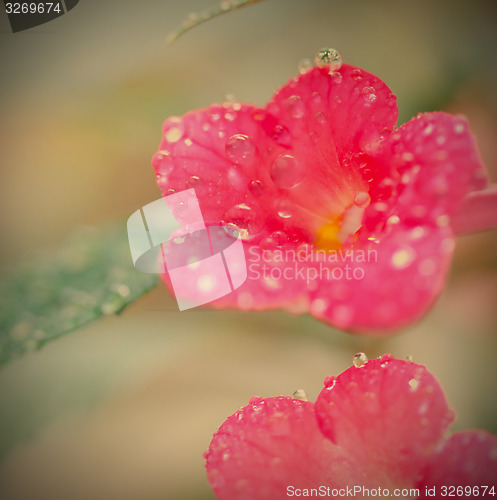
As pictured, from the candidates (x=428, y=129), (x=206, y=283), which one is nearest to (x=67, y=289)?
(x=206, y=283)

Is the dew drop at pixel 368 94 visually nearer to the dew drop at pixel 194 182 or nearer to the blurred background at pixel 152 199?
the dew drop at pixel 194 182

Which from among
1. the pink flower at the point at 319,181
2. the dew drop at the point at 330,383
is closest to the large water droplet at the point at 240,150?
the pink flower at the point at 319,181

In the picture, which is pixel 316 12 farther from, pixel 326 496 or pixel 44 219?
pixel 326 496

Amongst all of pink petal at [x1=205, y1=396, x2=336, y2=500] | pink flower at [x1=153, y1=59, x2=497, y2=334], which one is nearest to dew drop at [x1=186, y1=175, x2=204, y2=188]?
pink flower at [x1=153, y1=59, x2=497, y2=334]

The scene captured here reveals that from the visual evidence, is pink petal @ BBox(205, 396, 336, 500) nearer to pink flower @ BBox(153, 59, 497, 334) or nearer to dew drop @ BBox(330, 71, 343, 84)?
pink flower @ BBox(153, 59, 497, 334)

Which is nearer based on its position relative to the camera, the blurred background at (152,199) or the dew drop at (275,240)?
the dew drop at (275,240)
